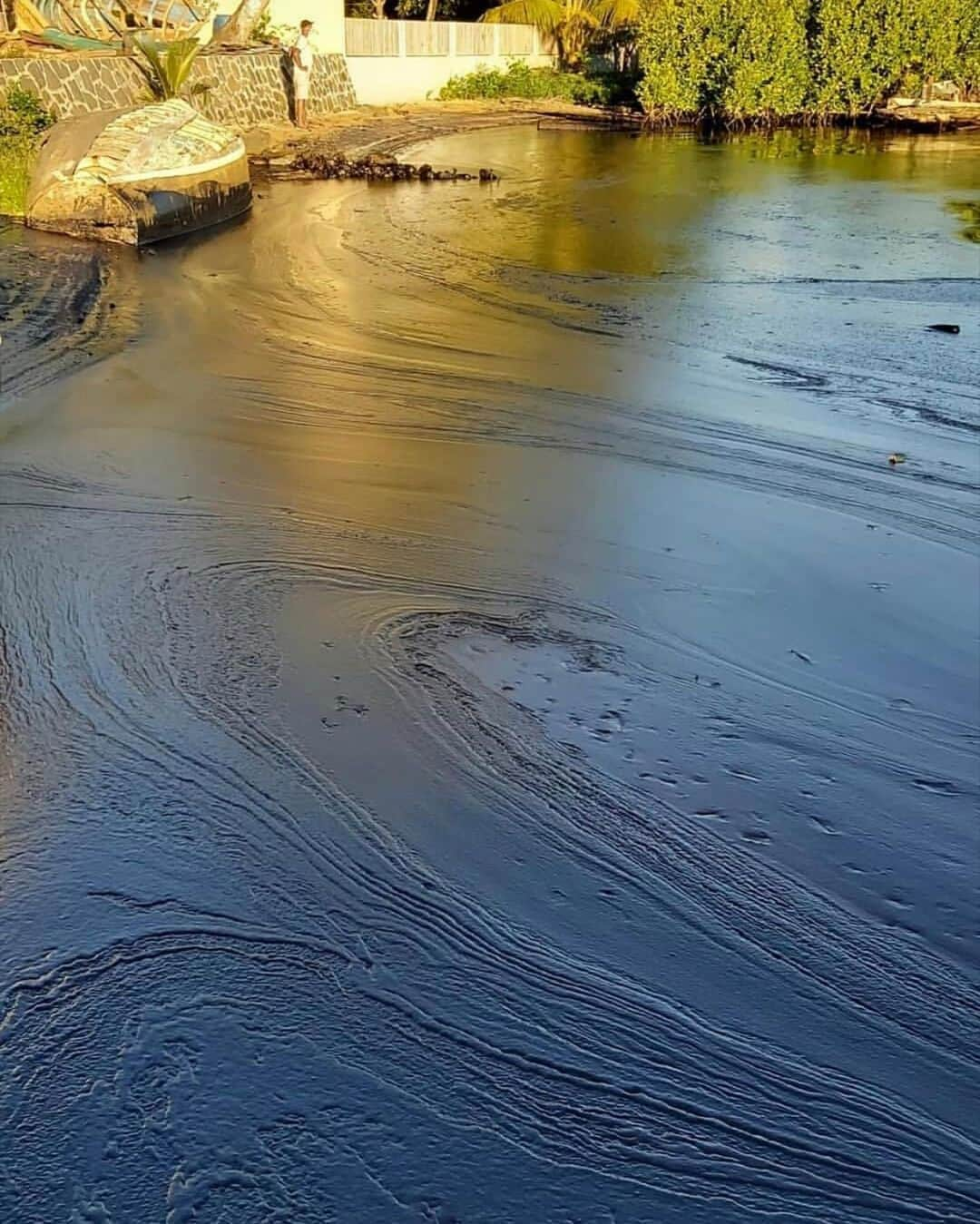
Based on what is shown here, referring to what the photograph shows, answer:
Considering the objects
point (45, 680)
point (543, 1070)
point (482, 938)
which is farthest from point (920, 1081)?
point (45, 680)

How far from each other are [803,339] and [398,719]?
605 cm

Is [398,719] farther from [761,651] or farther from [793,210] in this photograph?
[793,210]

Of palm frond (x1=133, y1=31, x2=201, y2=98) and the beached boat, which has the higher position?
the beached boat

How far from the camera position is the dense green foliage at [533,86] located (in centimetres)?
3256

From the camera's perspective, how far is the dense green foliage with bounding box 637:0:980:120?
27875mm

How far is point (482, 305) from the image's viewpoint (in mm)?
10461

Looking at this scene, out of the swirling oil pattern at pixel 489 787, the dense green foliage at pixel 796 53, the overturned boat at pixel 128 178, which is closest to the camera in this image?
the swirling oil pattern at pixel 489 787

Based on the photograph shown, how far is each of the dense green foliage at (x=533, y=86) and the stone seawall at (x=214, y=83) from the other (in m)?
5.53

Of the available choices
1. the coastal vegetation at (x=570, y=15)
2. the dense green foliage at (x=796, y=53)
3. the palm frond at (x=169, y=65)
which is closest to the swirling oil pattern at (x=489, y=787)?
the palm frond at (x=169, y=65)

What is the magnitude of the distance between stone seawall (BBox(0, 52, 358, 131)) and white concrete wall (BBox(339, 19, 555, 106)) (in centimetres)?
110

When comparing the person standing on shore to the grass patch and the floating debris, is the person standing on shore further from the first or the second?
the grass patch

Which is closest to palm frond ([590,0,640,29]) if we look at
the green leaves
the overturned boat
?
the green leaves

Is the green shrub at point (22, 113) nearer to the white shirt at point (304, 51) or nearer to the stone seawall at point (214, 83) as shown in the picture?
the stone seawall at point (214, 83)

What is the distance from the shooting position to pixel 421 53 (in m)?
31.4
